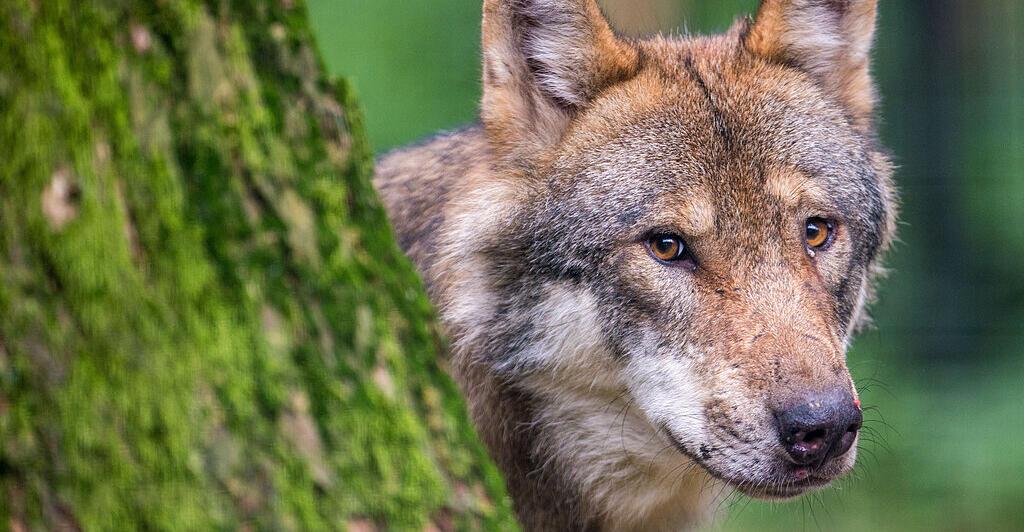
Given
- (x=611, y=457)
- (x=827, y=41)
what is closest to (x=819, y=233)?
(x=827, y=41)

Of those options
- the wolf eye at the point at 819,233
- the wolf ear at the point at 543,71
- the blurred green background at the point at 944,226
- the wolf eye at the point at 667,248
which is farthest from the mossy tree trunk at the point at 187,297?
the blurred green background at the point at 944,226

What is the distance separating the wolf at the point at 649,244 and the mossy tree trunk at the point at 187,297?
1.56 metres

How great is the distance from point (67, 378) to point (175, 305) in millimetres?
203

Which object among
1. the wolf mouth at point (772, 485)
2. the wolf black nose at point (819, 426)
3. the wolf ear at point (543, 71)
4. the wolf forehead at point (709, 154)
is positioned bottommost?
the wolf mouth at point (772, 485)

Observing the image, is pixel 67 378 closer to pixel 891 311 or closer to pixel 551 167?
pixel 551 167

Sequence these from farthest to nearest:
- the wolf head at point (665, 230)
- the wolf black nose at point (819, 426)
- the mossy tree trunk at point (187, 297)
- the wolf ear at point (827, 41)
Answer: the wolf ear at point (827, 41) < the wolf head at point (665, 230) < the wolf black nose at point (819, 426) < the mossy tree trunk at point (187, 297)

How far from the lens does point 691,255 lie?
11.6ft

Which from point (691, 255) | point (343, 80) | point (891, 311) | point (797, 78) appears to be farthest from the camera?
point (891, 311)

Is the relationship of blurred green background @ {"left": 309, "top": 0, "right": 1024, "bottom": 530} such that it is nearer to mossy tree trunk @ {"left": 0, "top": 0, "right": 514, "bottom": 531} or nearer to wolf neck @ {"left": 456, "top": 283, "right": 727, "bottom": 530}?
wolf neck @ {"left": 456, "top": 283, "right": 727, "bottom": 530}

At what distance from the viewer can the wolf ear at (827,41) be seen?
4020mm

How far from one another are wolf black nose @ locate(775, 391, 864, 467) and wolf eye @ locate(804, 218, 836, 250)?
2.45 ft

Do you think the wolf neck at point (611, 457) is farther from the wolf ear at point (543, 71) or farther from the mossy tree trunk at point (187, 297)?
the mossy tree trunk at point (187, 297)

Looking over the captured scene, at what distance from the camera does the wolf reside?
3373 millimetres

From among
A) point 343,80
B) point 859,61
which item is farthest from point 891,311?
point 343,80
